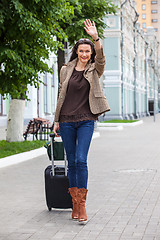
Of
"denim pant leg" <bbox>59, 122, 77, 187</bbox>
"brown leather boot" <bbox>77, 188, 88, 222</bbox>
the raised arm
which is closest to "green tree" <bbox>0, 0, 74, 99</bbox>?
the raised arm

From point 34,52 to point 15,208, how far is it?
7308 millimetres

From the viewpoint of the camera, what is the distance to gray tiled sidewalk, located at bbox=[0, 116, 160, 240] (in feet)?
18.4

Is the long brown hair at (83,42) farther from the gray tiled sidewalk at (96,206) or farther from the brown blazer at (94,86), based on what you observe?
the gray tiled sidewalk at (96,206)

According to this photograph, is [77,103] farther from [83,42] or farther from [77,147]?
[83,42]

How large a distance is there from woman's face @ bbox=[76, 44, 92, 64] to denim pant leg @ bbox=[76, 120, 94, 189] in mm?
722

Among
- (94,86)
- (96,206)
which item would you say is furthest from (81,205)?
(94,86)

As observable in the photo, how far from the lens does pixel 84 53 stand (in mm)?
6238

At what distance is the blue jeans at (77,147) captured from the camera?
19.9 ft

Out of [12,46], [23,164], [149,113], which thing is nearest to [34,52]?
[12,46]

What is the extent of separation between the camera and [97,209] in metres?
6.96

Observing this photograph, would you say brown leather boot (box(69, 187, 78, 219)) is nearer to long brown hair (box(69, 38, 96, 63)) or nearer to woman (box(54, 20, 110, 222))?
woman (box(54, 20, 110, 222))

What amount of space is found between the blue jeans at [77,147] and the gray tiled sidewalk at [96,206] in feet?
1.64

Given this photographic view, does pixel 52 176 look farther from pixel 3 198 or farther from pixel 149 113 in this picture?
pixel 149 113

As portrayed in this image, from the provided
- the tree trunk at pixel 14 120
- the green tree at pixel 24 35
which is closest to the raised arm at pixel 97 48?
the green tree at pixel 24 35
